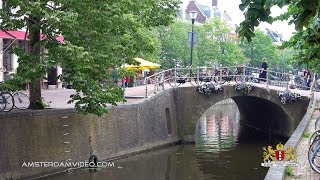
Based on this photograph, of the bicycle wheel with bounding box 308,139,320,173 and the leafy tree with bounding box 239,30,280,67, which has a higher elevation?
the leafy tree with bounding box 239,30,280,67

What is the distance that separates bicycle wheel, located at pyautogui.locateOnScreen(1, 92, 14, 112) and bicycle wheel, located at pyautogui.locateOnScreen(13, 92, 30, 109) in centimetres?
56

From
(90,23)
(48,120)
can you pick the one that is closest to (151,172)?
(48,120)

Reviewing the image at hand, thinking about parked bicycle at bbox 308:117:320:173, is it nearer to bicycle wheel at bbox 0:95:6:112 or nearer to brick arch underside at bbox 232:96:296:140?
bicycle wheel at bbox 0:95:6:112

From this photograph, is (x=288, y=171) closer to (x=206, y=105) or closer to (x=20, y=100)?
(x=20, y=100)

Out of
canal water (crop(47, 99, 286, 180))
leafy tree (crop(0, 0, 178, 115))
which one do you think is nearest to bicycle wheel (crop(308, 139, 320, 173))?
leafy tree (crop(0, 0, 178, 115))

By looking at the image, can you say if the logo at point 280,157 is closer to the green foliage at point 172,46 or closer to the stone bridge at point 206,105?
the stone bridge at point 206,105

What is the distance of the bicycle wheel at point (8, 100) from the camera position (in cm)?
1647

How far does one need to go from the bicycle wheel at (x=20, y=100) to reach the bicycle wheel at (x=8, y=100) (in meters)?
0.56

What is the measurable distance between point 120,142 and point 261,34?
57.8 metres

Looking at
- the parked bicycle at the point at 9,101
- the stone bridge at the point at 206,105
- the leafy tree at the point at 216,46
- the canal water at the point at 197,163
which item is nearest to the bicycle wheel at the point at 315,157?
the canal water at the point at 197,163

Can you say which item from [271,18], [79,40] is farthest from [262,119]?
[271,18]

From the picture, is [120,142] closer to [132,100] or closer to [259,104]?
[132,100]

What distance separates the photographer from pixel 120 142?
21688mm

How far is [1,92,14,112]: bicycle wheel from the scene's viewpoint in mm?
16469
